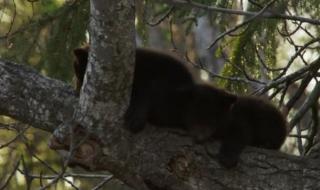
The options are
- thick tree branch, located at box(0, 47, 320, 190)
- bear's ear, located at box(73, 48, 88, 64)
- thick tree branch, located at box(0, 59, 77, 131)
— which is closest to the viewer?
thick tree branch, located at box(0, 47, 320, 190)

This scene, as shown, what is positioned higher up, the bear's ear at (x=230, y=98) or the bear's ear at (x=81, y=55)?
the bear's ear at (x=81, y=55)

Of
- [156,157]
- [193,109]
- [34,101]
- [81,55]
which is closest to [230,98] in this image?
[193,109]

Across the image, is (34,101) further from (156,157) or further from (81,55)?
(156,157)

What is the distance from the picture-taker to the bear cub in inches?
173

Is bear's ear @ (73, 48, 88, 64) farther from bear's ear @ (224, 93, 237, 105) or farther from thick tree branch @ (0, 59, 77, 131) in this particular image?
bear's ear @ (224, 93, 237, 105)

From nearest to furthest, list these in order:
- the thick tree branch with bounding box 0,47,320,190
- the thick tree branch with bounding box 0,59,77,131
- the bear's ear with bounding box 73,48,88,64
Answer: the thick tree branch with bounding box 0,47,320,190 → the thick tree branch with bounding box 0,59,77,131 → the bear's ear with bounding box 73,48,88,64

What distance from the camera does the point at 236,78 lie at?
536 centimetres

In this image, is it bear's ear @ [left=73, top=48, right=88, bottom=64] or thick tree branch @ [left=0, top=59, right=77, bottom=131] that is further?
bear's ear @ [left=73, top=48, right=88, bottom=64]

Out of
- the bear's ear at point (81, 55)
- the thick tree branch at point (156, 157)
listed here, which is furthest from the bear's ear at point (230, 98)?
the bear's ear at point (81, 55)

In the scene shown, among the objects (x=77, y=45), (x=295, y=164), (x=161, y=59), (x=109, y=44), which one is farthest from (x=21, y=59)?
(x=295, y=164)

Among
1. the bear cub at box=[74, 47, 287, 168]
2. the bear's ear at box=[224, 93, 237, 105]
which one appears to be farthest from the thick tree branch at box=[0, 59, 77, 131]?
the bear's ear at box=[224, 93, 237, 105]

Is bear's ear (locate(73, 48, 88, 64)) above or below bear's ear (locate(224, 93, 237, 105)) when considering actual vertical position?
above

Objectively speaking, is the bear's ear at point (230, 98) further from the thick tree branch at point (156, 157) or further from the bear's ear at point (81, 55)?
the bear's ear at point (81, 55)

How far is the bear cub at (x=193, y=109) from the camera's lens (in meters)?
4.41
